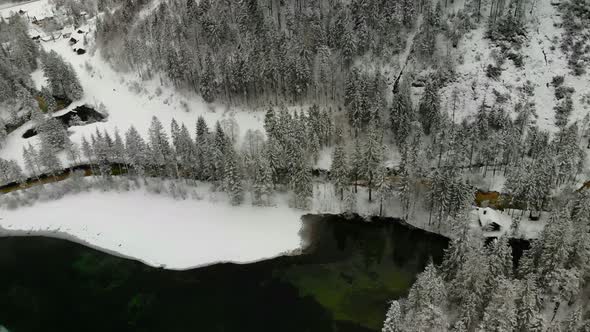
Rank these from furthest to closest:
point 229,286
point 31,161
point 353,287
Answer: point 31,161, point 229,286, point 353,287

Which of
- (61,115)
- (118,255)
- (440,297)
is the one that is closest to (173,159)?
(118,255)

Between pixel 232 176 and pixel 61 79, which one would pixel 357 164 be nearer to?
pixel 232 176

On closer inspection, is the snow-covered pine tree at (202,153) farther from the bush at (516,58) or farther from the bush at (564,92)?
the bush at (564,92)

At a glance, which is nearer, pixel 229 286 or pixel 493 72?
pixel 229 286

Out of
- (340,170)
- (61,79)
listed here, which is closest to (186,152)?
(340,170)

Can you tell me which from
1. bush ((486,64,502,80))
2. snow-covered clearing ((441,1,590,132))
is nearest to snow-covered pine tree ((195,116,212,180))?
Result: snow-covered clearing ((441,1,590,132))

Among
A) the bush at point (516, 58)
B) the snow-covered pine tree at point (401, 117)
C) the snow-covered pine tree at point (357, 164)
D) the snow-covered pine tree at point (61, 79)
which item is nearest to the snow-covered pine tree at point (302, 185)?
the snow-covered pine tree at point (357, 164)

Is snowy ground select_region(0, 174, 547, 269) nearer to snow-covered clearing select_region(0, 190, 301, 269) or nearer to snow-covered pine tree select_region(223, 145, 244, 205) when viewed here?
snow-covered clearing select_region(0, 190, 301, 269)
